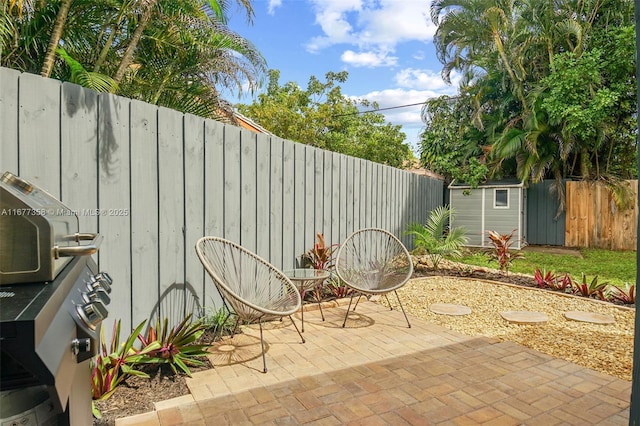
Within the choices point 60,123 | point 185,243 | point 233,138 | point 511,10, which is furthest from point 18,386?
point 511,10

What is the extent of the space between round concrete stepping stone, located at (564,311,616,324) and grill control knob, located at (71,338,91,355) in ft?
14.7

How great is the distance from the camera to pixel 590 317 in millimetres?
4008

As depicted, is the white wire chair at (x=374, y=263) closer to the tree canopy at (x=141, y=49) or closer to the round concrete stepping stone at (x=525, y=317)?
the round concrete stepping stone at (x=525, y=317)

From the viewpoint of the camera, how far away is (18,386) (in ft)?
2.60

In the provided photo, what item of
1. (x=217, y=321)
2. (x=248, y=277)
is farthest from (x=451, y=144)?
(x=217, y=321)

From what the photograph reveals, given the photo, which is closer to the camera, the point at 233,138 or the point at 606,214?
the point at 233,138

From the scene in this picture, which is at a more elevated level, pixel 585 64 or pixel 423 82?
pixel 423 82

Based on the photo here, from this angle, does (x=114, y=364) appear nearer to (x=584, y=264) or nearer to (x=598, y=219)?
(x=584, y=264)

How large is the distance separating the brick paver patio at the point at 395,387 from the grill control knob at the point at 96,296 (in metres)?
1.10

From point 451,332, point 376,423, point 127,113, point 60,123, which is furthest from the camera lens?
point 451,332

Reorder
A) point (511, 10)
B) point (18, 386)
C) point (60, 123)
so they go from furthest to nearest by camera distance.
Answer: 1. point (511, 10)
2. point (60, 123)
3. point (18, 386)

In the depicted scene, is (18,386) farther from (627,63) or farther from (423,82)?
(423,82)

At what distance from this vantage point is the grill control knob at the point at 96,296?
113cm

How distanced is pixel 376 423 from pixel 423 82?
50.4 feet
